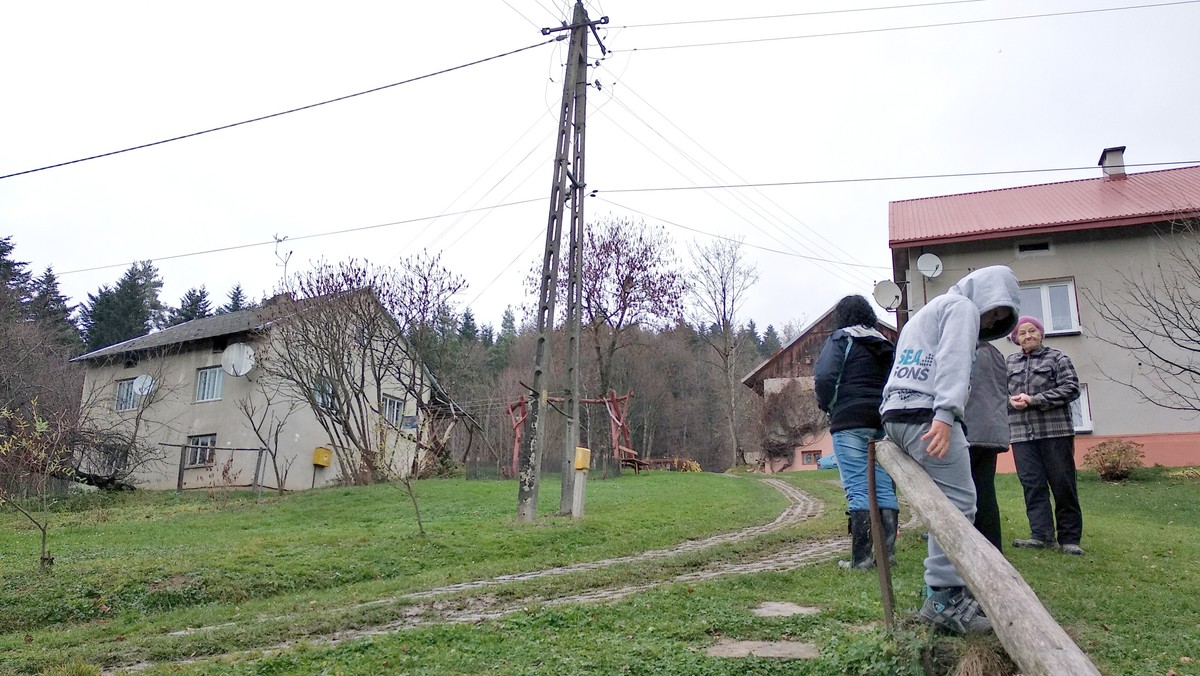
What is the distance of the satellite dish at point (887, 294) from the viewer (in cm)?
1633

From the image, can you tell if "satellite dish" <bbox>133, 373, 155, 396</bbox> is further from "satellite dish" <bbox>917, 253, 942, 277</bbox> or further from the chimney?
the chimney

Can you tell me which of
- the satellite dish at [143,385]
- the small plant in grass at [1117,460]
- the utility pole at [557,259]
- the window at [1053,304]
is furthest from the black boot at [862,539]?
the satellite dish at [143,385]

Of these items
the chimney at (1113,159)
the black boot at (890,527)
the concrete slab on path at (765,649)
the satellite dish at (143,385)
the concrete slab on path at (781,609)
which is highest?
the chimney at (1113,159)

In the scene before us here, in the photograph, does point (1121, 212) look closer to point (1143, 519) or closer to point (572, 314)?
point (1143, 519)

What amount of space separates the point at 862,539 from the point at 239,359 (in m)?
24.4

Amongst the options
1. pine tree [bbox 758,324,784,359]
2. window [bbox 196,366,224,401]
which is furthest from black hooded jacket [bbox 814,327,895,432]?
pine tree [bbox 758,324,784,359]

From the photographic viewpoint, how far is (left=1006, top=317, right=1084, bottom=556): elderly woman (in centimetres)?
612

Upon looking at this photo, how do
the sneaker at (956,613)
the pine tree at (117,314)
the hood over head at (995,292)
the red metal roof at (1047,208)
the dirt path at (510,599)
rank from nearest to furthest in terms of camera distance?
the sneaker at (956,613)
the hood over head at (995,292)
the dirt path at (510,599)
the red metal roof at (1047,208)
the pine tree at (117,314)

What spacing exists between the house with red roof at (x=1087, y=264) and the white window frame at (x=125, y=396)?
2654 cm

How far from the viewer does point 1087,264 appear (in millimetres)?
18375

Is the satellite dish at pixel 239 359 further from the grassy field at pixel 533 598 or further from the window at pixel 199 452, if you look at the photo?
the grassy field at pixel 533 598

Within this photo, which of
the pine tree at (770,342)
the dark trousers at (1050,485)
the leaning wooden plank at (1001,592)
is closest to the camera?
the leaning wooden plank at (1001,592)

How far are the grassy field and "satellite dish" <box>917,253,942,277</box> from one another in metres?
6.17

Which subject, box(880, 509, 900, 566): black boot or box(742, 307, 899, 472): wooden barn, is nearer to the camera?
box(880, 509, 900, 566): black boot
